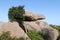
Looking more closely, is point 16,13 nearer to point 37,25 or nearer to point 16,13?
point 16,13

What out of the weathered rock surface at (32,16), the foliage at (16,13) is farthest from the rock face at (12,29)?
the weathered rock surface at (32,16)

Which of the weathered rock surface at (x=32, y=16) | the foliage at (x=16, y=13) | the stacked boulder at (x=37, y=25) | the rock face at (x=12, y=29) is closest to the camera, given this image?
the rock face at (x=12, y=29)

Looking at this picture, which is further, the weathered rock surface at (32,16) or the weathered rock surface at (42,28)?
the weathered rock surface at (32,16)

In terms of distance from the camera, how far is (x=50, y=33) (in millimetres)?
24797

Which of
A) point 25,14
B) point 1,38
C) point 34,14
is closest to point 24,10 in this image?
point 25,14

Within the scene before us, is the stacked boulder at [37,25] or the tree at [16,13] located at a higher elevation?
the tree at [16,13]

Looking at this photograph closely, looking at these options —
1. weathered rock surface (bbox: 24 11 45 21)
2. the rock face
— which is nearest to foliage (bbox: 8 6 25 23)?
weathered rock surface (bbox: 24 11 45 21)

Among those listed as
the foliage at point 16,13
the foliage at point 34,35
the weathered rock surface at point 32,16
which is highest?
the foliage at point 16,13

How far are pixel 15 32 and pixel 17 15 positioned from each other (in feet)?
24.2

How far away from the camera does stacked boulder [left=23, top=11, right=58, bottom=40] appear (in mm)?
25034

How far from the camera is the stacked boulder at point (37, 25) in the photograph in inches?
986

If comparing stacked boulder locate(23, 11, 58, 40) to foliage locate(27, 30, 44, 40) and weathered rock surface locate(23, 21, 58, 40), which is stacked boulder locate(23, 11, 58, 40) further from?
foliage locate(27, 30, 44, 40)

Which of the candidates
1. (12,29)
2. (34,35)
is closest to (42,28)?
(34,35)

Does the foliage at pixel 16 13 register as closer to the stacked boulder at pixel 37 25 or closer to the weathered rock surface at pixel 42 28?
the stacked boulder at pixel 37 25
